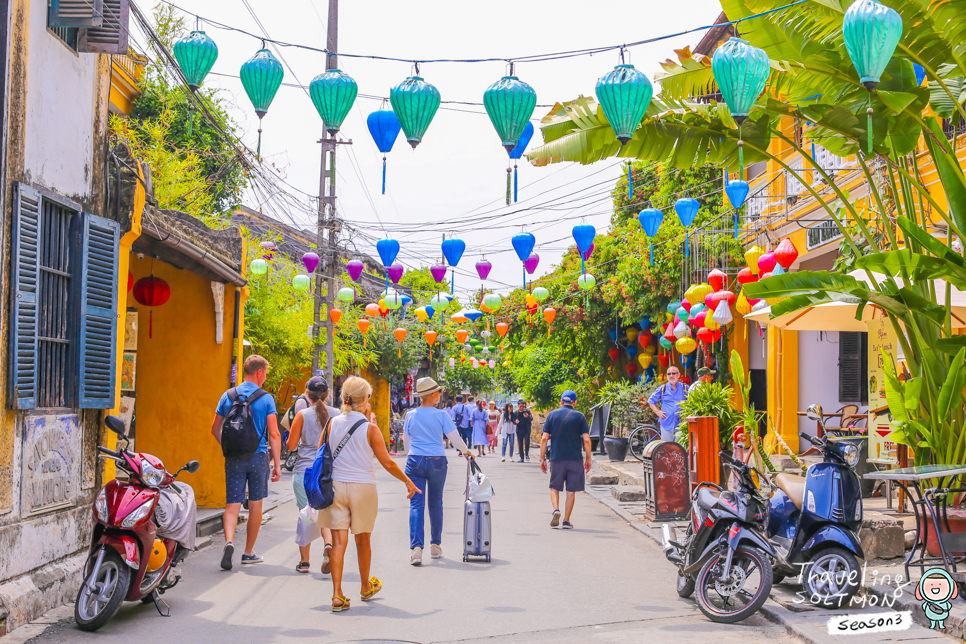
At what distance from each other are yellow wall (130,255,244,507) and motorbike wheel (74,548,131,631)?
219 inches

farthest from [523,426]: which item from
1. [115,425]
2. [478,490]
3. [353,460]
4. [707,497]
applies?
[115,425]

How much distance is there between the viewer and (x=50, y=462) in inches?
290

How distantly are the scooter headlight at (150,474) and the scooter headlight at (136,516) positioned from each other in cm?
18

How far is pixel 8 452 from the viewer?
6.71 metres

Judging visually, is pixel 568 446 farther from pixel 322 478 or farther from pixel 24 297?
pixel 24 297

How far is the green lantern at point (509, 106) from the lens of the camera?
24.6 ft

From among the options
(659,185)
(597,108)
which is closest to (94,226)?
(597,108)

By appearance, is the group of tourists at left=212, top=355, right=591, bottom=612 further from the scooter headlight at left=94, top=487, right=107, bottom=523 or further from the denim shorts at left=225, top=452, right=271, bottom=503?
the scooter headlight at left=94, top=487, right=107, bottom=523

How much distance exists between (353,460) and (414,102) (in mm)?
3077

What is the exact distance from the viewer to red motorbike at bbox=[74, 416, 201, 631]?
6.33 metres

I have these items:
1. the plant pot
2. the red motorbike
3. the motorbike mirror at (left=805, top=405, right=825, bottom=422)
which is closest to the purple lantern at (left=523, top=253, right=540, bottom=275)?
the plant pot

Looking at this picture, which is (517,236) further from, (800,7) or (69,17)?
(69,17)

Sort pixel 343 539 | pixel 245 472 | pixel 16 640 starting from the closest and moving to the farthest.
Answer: pixel 16 640 → pixel 343 539 → pixel 245 472

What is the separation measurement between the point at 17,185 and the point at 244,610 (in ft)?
12.2
